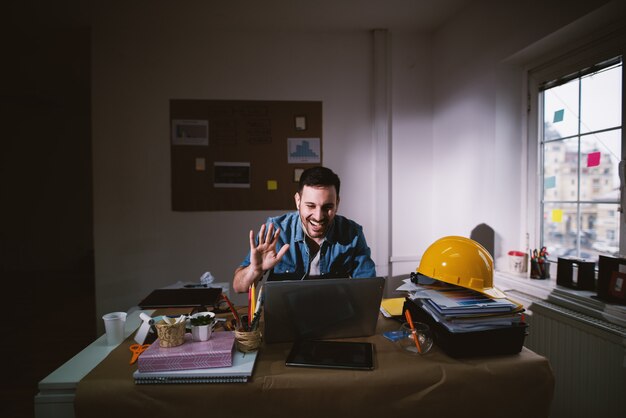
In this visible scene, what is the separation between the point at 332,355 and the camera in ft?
3.51

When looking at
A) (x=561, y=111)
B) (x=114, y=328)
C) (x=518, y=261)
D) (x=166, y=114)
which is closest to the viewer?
(x=114, y=328)

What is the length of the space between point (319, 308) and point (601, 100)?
1.98 meters

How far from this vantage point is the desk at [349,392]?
92 centimetres

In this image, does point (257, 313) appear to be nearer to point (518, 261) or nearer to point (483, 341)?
point (483, 341)

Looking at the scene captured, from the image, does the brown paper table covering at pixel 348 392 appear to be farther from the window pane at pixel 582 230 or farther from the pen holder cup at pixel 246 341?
the window pane at pixel 582 230

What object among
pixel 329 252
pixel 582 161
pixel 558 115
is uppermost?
pixel 558 115

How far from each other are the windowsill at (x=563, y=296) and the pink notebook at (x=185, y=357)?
5.52ft

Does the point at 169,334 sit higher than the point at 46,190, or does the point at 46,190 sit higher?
the point at 46,190

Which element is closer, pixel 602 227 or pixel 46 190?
pixel 602 227

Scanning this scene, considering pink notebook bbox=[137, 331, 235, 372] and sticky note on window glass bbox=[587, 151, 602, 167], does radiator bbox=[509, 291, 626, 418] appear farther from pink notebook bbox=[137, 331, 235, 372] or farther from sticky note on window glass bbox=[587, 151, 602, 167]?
pink notebook bbox=[137, 331, 235, 372]

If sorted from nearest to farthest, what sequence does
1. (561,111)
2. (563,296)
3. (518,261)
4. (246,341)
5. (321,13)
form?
1. (246,341)
2. (563,296)
3. (561,111)
4. (518,261)
5. (321,13)

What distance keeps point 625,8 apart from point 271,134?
2314 millimetres

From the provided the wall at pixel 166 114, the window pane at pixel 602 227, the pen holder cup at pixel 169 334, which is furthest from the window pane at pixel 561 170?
the pen holder cup at pixel 169 334

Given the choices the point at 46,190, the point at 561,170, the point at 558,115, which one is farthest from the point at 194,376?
the point at 46,190
